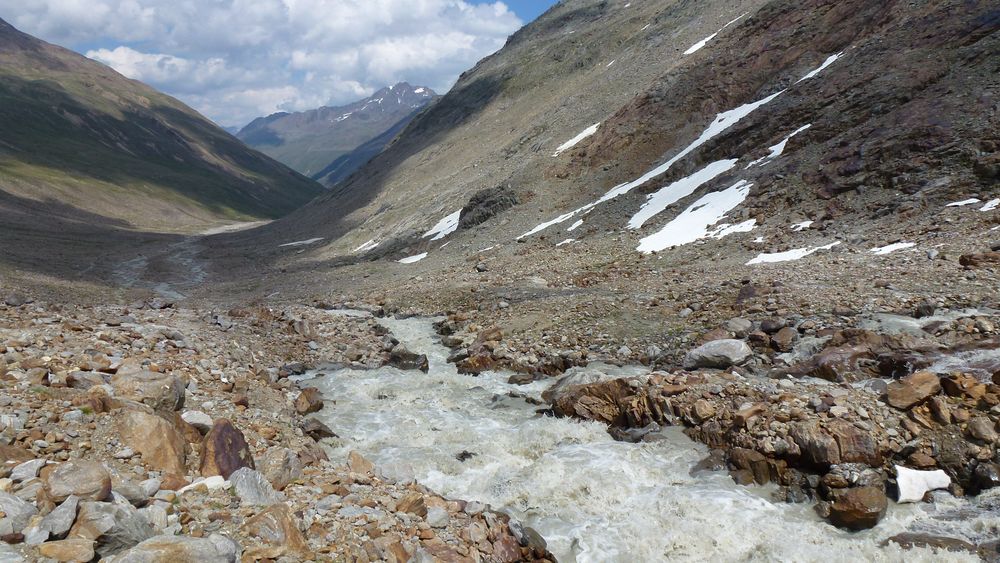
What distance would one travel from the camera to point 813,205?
2589cm

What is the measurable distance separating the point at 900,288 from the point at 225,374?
62.0 ft

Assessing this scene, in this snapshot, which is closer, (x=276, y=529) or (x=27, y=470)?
(x=27, y=470)

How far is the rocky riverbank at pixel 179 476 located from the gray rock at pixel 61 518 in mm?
11

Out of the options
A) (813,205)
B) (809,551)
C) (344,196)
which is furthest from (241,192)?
(809,551)

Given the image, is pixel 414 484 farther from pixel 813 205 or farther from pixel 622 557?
pixel 813 205

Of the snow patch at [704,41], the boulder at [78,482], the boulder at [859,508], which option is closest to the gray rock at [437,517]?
the boulder at [78,482]

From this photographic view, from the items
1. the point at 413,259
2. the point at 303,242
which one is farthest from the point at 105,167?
the point at 413,259

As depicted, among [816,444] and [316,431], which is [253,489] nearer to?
[316,431]

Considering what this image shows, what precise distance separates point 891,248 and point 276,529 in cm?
2149

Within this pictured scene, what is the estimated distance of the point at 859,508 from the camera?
947 cm

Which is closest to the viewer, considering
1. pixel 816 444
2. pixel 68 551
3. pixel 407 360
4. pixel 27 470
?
pixel 68 551

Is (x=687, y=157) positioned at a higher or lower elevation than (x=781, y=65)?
lower

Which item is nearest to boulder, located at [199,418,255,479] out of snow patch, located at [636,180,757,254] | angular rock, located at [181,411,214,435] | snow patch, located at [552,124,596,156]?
angular rock, located at [181,411,214,435]

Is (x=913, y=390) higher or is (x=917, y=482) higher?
(x=913, y=390)
